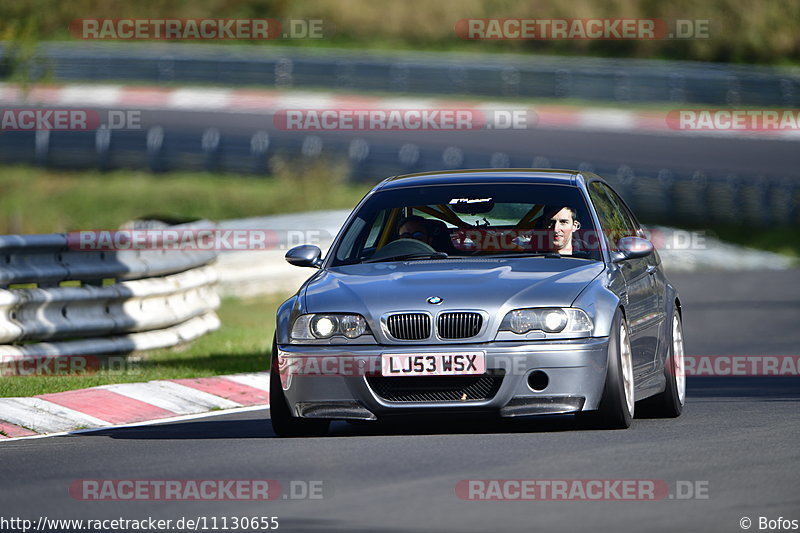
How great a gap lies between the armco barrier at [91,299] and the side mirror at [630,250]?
469cm

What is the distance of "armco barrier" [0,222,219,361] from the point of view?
12.6m

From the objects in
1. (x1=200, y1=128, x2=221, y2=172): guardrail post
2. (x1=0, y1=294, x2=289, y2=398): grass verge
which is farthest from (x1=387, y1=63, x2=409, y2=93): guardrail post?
(x1=0, y1=294, x2=289, y2=398): grass verge

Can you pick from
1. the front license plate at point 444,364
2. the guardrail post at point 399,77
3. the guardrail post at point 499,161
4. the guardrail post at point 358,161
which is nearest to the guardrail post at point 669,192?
the guardrail post at point 499,161

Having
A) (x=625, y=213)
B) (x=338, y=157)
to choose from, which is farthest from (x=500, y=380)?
(x=338, y=157)

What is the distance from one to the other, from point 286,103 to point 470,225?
103 feet

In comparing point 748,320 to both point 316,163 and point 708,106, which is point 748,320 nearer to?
point 316,163

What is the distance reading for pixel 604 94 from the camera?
42219 mm

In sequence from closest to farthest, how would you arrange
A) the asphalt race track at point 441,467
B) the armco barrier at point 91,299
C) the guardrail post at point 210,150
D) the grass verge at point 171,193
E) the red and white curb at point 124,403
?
the asphalt race track at point 441,467 → the red and white curb at point 124,403 → the armco barrier at point 91,299 → the grass verge at point 171,193 → the guardrail post at point 210,150

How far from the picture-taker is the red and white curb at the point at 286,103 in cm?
3962

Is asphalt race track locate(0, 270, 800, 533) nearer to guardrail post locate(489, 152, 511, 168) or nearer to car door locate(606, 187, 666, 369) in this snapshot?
car door locate(606, 187, 666, 369)

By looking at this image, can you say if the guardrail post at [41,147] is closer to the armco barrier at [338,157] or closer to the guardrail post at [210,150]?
the armco barrier at [338,157]

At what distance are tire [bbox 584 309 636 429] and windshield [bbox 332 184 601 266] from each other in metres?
0.79

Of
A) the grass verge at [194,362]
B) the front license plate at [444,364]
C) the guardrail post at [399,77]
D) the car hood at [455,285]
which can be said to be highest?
the guardrail post at [399,77]

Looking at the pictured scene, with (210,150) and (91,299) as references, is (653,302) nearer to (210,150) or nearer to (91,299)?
(91,299)
